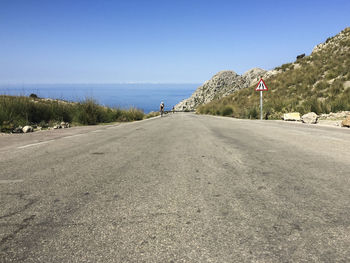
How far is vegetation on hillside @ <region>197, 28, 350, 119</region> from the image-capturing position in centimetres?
1831

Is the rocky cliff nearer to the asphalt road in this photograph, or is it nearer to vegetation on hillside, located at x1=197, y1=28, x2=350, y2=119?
vegetation on hillside, located at x1=197, y1=28, x2=350, y2=119

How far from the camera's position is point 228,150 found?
5527 millimetres

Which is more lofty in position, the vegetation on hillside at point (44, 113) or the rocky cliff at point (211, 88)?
the rocky cliff at point (211, 88)

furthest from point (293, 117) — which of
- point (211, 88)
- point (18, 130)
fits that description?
point (211, 88)

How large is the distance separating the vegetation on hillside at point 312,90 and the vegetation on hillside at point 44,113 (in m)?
11.7

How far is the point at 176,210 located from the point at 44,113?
13.5m

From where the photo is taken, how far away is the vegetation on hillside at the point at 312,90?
1831cm

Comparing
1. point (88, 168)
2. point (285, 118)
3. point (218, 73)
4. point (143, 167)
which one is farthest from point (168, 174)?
point (218, 73)

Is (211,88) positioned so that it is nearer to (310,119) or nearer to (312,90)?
(312,90)

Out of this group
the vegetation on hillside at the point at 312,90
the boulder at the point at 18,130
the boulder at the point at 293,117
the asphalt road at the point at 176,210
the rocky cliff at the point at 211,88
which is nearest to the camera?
the asphalt road at the point at 176,210

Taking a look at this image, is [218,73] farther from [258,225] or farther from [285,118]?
[258,225]

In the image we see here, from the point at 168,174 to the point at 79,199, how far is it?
4.32 ft

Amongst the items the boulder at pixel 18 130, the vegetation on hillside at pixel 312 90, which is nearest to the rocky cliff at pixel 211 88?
the vegetation on hillside at pixel 312 90

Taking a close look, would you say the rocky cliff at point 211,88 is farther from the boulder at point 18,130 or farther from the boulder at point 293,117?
the boulder at point 18,130
